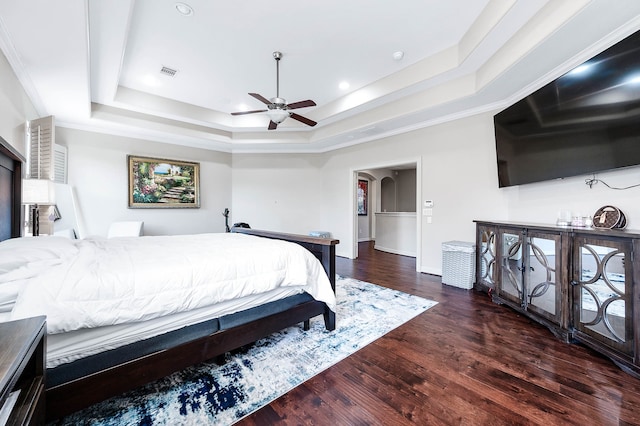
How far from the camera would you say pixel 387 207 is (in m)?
9.48

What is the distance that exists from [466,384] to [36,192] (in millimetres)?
4480

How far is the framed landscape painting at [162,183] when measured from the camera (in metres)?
5.16

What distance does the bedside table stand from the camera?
A: 26.4 inches

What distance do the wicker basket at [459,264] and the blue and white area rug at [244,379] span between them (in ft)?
4.60

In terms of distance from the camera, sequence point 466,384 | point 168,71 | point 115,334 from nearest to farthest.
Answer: point 115,334, point 466,384, point 168,71

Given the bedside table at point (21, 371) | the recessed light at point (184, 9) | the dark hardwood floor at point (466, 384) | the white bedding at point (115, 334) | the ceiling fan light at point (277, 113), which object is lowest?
the dark hardwood floor at point (466, 384)

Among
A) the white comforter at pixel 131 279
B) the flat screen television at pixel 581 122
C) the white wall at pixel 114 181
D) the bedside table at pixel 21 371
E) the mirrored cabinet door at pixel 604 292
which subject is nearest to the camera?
the bedside table at pixel 21 371

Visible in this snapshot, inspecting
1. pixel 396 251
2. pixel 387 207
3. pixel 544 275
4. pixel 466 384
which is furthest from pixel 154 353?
pixel 387 207

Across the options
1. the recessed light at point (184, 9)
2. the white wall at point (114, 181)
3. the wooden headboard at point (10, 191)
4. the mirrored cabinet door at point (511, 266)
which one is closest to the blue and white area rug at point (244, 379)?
the mirrored cabinet door at point (511, 266)

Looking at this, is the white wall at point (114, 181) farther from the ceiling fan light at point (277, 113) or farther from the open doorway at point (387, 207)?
the open doorway at point (387, 207)

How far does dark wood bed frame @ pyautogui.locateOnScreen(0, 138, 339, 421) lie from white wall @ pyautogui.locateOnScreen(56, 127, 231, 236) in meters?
2.11

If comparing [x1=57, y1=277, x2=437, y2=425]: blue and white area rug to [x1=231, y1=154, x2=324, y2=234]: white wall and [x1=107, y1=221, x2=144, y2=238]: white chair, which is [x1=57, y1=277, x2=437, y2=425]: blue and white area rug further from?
[x1=231, y1=154, x2=324, y2=234]: white wall

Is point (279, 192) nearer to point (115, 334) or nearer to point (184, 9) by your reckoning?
point (184, 9)

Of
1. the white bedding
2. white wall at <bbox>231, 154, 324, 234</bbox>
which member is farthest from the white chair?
the white bedding
